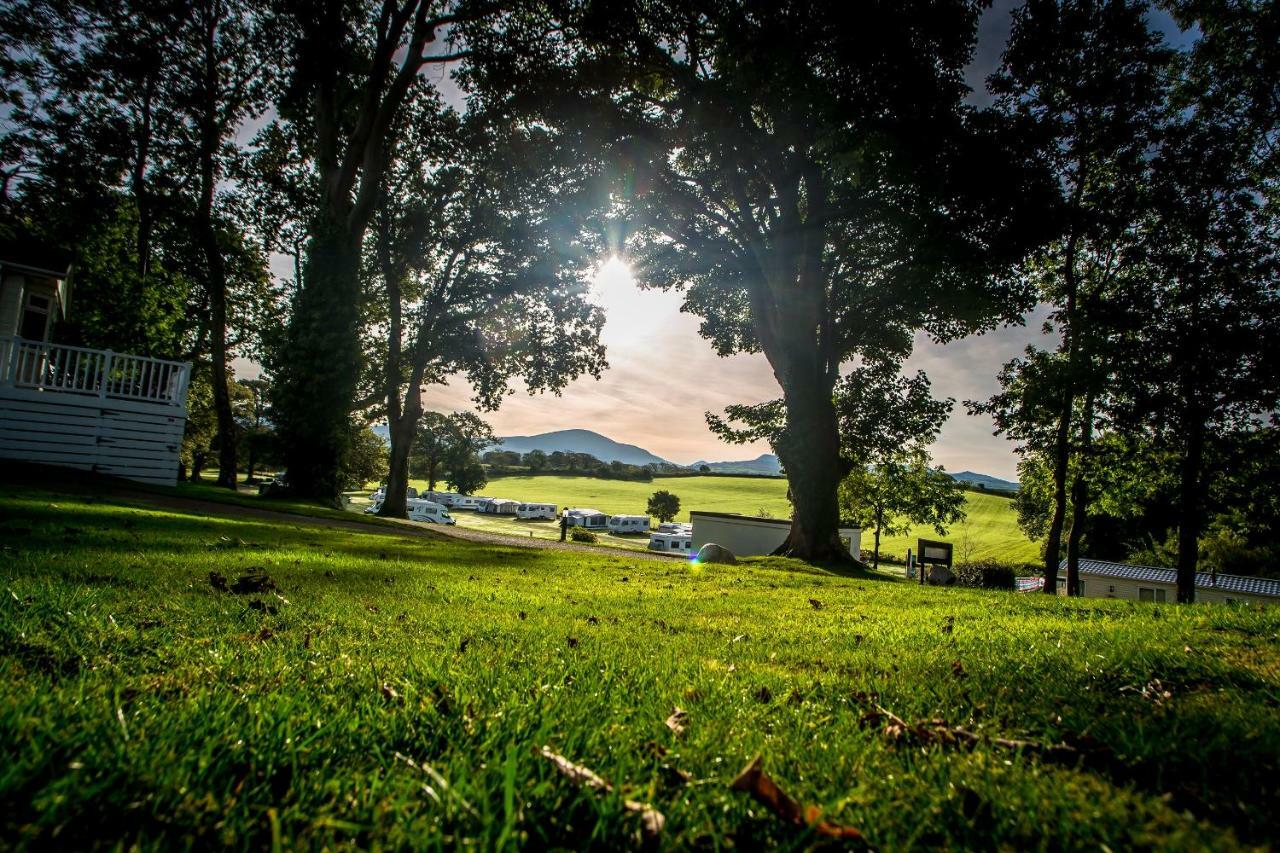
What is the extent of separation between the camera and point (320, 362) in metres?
17.8

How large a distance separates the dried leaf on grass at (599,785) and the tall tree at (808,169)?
14.2 meters

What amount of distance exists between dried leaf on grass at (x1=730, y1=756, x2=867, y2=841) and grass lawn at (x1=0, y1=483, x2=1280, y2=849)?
1.4 inches

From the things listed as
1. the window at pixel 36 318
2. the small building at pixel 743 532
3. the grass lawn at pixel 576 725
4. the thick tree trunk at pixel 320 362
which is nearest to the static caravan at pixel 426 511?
the small building at pixel 743 532

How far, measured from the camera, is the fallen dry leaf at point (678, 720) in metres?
1.89

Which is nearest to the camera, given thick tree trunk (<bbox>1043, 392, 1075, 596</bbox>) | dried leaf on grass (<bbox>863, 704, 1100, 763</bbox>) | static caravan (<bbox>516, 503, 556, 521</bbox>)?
dried leaf on grass (<bbox>863, 704, 1100, 763</bbox>)

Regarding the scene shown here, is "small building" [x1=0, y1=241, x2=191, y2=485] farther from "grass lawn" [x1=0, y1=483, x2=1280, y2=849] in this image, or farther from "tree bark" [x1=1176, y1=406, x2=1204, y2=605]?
"tree bark" [x1=1176, y1=406, x2=1204, y2=605]

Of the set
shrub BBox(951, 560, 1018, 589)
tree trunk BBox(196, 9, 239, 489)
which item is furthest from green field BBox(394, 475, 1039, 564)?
tree trunk BBox(196, 9, 239, 489)

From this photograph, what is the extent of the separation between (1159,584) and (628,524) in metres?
48.8

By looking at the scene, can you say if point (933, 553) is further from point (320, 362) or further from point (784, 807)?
point (784, 807)

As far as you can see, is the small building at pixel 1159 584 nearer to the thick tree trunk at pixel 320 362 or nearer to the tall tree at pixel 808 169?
the tall tree at pixel 808 169

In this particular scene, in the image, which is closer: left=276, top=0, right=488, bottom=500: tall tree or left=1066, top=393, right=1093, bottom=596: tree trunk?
left=276, top=0, right=488, bottom=500: tall tree

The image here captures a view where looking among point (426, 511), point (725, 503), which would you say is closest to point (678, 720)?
point (426, 511)

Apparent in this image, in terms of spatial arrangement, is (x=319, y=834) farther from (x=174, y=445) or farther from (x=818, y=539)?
(x=174, y=445)

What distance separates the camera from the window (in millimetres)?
20375
